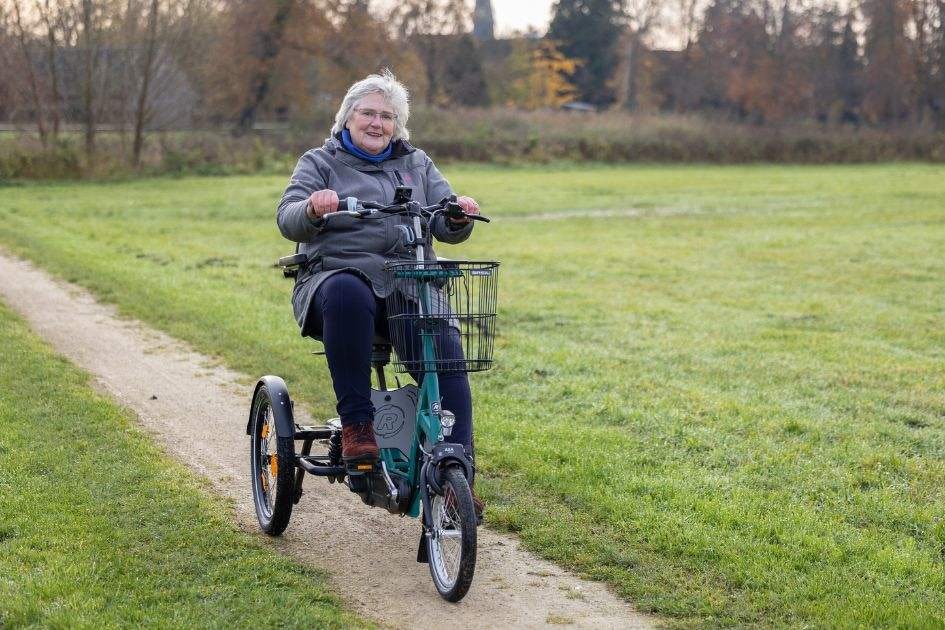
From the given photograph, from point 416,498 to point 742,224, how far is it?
18.9 metres

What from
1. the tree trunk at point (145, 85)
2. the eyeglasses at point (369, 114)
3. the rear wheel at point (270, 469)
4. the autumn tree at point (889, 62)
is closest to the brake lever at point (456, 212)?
the eyeglasses at point (369, 114)

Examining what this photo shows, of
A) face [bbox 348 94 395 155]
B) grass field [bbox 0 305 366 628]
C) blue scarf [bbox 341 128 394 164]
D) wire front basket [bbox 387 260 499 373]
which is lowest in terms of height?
grass field [bbox 0 305 366 628]

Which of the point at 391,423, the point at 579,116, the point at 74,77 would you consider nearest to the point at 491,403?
the point at 391,423

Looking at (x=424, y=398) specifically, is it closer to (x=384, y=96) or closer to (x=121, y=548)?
(x=384, y=96)

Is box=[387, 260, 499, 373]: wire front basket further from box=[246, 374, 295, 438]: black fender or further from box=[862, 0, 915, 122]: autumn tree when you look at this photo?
box=[862, 0, 915, 122]: autumn tree

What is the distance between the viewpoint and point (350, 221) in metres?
4.70

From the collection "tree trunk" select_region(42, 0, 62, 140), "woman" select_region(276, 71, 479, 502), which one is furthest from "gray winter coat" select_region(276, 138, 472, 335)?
"tree trunk" select_region(42, 0, 62, 140)

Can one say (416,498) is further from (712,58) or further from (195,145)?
(712,58)

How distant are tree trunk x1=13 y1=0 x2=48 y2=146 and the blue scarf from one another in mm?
28698

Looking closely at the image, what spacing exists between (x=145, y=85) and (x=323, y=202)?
2999 cm

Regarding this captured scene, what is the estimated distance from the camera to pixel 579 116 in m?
48.8

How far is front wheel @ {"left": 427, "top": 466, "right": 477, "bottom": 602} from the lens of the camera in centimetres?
411

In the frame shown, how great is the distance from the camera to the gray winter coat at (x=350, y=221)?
4.65 meters

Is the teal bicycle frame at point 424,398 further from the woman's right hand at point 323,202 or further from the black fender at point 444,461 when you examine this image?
the woman's right hand at point 323,202
